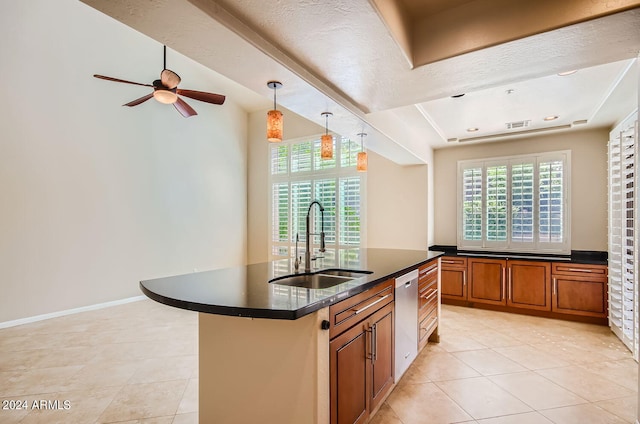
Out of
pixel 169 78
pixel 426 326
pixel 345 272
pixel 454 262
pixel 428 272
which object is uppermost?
pixel 169 78

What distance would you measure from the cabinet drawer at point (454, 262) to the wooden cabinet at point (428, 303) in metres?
1.41

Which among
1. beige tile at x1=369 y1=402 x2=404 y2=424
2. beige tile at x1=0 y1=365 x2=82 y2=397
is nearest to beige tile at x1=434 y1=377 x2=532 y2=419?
beige tile at x1=369 y1=402 x2=404 y2=424

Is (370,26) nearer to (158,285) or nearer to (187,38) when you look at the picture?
(187,38)

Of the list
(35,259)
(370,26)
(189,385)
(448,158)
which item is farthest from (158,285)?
(448,158)

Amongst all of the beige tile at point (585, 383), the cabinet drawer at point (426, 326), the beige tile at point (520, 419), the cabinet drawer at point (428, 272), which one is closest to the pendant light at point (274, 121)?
the cabinet drawer at point (428, 272)

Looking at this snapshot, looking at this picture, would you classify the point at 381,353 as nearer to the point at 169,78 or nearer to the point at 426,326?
the point at 426,326

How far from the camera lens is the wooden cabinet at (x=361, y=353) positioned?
1.54 meters

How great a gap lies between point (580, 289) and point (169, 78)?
5.27 meters

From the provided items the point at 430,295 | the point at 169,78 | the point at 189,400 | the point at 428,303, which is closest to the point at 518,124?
the point at 430,295

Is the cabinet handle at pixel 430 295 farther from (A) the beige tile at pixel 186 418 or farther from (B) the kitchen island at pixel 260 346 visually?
(A) the beige tile at pixel 186 418

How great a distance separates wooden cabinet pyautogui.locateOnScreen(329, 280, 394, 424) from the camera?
154cm

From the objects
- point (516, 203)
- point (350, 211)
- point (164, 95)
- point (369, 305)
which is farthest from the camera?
point (350, 211)

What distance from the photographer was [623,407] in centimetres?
216

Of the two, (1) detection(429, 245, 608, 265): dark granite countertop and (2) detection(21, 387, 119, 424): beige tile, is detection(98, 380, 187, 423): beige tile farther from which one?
(1) detection(429, 245, 608, 265): dark granite countertop
